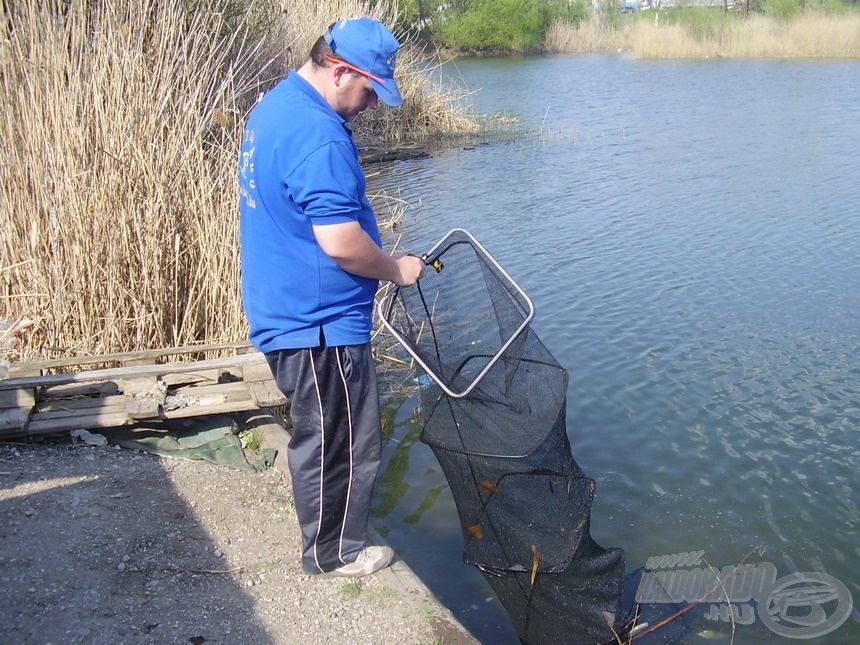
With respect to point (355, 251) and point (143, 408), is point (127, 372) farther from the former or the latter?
point (355, 251)

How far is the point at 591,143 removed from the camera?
57.1 ft

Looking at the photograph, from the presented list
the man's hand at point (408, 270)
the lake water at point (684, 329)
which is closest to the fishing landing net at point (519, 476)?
the man's hand at point (408, 270)

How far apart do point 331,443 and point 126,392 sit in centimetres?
191

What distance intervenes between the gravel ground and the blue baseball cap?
77.6 inches

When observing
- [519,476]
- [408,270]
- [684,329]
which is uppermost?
[408,270]

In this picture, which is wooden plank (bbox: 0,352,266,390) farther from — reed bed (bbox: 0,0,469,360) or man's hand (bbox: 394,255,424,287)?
man's hand (bbox: 394,255,424,287)

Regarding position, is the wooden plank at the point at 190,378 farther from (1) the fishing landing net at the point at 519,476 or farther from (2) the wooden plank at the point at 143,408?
(1) the fishing landing net at the point at 519,476

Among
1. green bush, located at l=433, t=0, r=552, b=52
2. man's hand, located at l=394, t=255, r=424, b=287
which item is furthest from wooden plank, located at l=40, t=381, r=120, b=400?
green bush, located at l=433, t=0, r=552, b=52

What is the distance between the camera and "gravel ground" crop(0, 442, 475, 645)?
10.8 ft

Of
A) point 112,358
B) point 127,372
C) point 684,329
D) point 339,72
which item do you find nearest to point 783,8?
point 684,329

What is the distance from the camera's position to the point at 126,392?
15.7 ft

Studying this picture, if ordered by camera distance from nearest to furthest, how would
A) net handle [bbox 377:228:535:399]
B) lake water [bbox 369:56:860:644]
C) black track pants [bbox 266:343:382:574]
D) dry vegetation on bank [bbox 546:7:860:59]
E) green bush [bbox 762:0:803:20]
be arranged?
black track pants [bbox 266:343:382:574] → net handle [bbox 377:228:535:399] → lake water [bbox 369:56:860:644] → dry vegetation on bank [bbox 546:7:860:59] → green bush [bbox 762:0:803:20]

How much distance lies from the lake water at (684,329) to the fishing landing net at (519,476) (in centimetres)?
58

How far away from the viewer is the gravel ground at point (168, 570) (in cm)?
330
